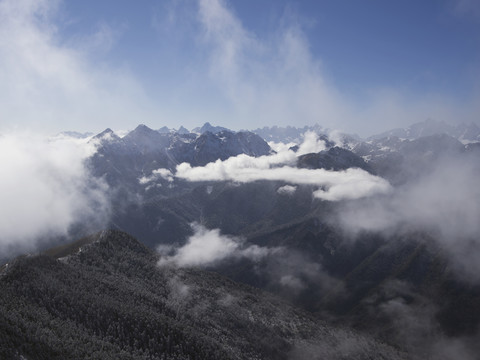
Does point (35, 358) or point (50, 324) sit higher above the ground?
point (50, 324)

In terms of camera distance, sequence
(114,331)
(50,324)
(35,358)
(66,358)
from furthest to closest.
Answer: (114,331) → (50,324) → (66,358) → (35,358)

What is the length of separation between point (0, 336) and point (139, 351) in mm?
67111

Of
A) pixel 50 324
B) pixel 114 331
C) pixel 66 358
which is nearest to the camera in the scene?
pixel 66 358

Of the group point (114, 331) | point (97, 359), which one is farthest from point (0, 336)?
point (114, 331)

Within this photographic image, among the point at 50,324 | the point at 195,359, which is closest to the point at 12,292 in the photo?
the point at 50,324

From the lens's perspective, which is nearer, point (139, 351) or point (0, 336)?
point (0, 336)

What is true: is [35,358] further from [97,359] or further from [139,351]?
[139,351]

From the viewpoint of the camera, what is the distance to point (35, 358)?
139m

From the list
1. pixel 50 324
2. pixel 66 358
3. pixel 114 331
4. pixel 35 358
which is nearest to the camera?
pixel 35 358

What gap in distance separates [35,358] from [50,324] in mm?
35784

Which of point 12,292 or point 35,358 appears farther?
point 12,292

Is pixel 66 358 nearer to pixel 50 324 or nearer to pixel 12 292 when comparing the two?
pixel 50 324

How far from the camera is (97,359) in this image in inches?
6161

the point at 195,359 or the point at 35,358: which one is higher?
the point at 195,359
